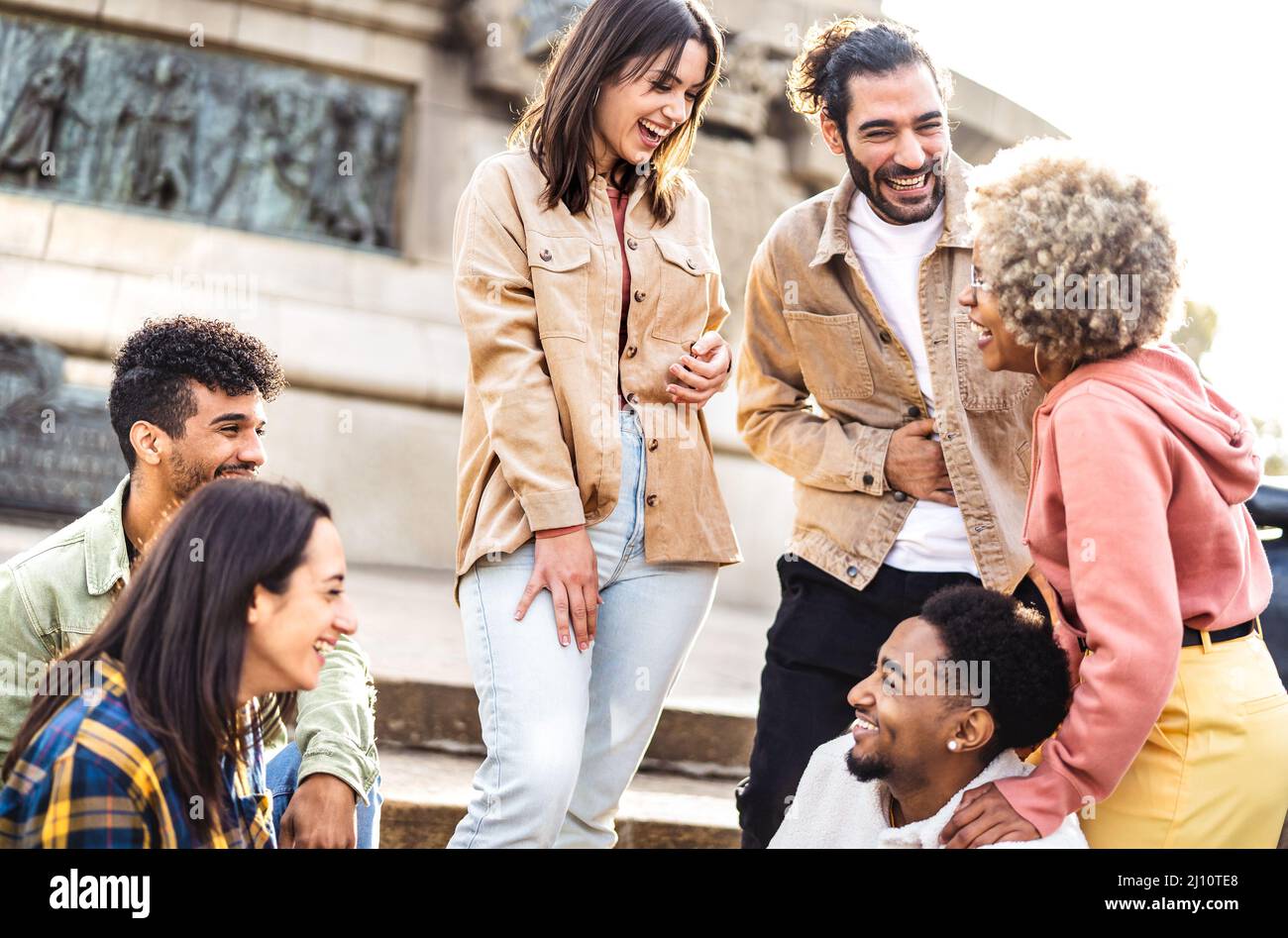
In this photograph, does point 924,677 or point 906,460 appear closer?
point 924,677

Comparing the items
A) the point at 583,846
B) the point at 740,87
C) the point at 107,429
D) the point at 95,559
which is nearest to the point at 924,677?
the point at 583,846

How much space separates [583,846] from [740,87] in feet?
19.2

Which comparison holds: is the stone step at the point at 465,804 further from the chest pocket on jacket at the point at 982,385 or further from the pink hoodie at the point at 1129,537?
the pink hoodie at the point at 1129,537

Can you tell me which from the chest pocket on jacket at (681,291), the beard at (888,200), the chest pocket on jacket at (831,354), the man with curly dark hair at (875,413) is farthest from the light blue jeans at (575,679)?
the beard at (888,200)

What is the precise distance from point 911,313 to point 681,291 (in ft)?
1.93

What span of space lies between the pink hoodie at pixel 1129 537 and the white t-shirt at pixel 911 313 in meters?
0.59

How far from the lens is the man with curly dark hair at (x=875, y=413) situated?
3.11 meters

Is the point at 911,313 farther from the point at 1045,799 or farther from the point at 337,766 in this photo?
the point at 337,766

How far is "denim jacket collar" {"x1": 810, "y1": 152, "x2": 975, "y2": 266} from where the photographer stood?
317 cm

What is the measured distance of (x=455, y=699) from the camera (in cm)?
474

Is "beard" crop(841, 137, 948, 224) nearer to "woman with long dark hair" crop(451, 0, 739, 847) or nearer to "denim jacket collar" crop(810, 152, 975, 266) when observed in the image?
"denim jacket collar" crop(810, 152, 975, 266)

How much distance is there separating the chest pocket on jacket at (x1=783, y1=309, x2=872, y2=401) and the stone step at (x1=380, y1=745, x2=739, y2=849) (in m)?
1.58

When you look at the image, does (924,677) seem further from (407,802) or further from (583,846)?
(407,802)

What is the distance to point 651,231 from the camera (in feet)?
10.1
